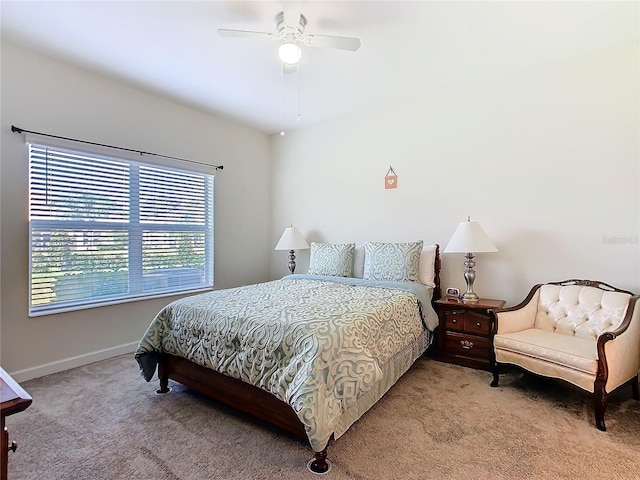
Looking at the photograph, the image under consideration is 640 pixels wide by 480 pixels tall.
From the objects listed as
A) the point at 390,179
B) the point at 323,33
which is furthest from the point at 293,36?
the point at 390,179

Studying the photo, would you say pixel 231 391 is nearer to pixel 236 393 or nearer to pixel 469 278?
pixel 236 393

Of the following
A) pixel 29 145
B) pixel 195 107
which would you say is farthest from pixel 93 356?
pixel 195 107

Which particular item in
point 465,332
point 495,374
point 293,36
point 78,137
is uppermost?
point 293,36

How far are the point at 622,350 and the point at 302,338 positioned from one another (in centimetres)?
205

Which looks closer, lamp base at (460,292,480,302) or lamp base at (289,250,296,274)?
lamp base at (460,292,480,302)

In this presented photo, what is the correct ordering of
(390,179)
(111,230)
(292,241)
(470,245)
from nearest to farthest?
(470,245) < (111,230) < (390,179) < (292,241)

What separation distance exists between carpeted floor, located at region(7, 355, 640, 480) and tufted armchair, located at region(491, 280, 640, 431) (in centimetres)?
24

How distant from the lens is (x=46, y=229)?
280 cm

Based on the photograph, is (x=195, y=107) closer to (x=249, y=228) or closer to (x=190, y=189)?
(x=190, y=189)

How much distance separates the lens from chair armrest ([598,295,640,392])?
1.97 m

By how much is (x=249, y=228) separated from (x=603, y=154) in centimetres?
387

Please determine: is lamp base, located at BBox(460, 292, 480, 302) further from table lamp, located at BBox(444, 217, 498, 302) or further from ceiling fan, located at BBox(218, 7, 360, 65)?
ceiling fan, located at BBox(218, 7, 360, 65)

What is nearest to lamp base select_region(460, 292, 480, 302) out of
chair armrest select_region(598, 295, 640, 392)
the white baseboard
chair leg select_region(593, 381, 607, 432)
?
chair armrest select_region(598, 295, 640, 392)

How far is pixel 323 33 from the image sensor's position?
8.13 feet
